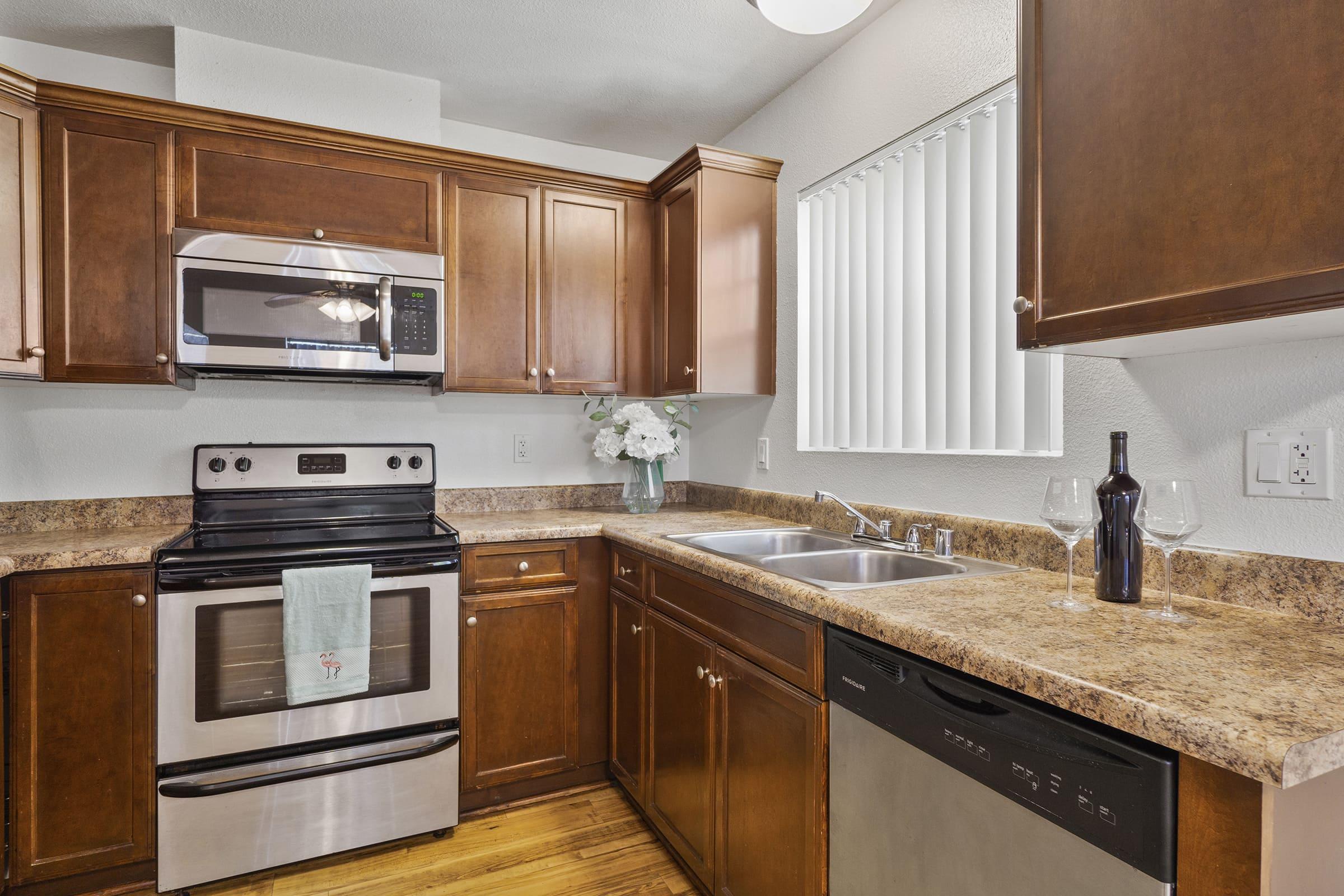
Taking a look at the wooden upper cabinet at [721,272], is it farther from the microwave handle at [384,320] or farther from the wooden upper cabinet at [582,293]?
the microwave handle at [384,320]

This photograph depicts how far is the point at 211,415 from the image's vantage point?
245 centimetres

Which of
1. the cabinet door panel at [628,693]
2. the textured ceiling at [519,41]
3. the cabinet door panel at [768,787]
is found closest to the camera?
the cabinet door panel at [768,787]

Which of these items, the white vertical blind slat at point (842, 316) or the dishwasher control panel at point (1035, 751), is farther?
the white vertical blind slat at point (842, 316)

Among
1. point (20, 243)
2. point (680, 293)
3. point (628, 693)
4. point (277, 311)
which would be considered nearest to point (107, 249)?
point (20, 243)

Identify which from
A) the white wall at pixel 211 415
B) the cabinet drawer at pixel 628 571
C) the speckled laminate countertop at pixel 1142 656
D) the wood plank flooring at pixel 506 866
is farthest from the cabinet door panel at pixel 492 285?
the wood plank flooring at pixel 506 866

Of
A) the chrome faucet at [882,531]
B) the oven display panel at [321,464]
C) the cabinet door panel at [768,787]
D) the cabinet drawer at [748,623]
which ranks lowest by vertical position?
the cabinet door panel at [768,787]

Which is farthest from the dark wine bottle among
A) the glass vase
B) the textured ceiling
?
the glass vase

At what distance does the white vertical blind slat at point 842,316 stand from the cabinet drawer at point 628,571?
2.55 ft

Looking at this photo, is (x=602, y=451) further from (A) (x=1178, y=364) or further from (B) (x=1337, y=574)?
(B) (x=1337, y=574)

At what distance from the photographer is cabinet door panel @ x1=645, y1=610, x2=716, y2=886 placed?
69.7 inches

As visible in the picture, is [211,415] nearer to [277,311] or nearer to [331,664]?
[277,311]

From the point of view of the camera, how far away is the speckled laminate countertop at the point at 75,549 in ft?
5.77

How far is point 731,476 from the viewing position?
290 cm

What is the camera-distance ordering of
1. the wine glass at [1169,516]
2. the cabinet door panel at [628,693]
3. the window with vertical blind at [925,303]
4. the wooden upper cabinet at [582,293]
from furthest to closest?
the wooden upper cabinet at [582,293], the cabinet door panel at [628,693], the window with vertical blind at [925,303], the wine glass at [1169,516]
